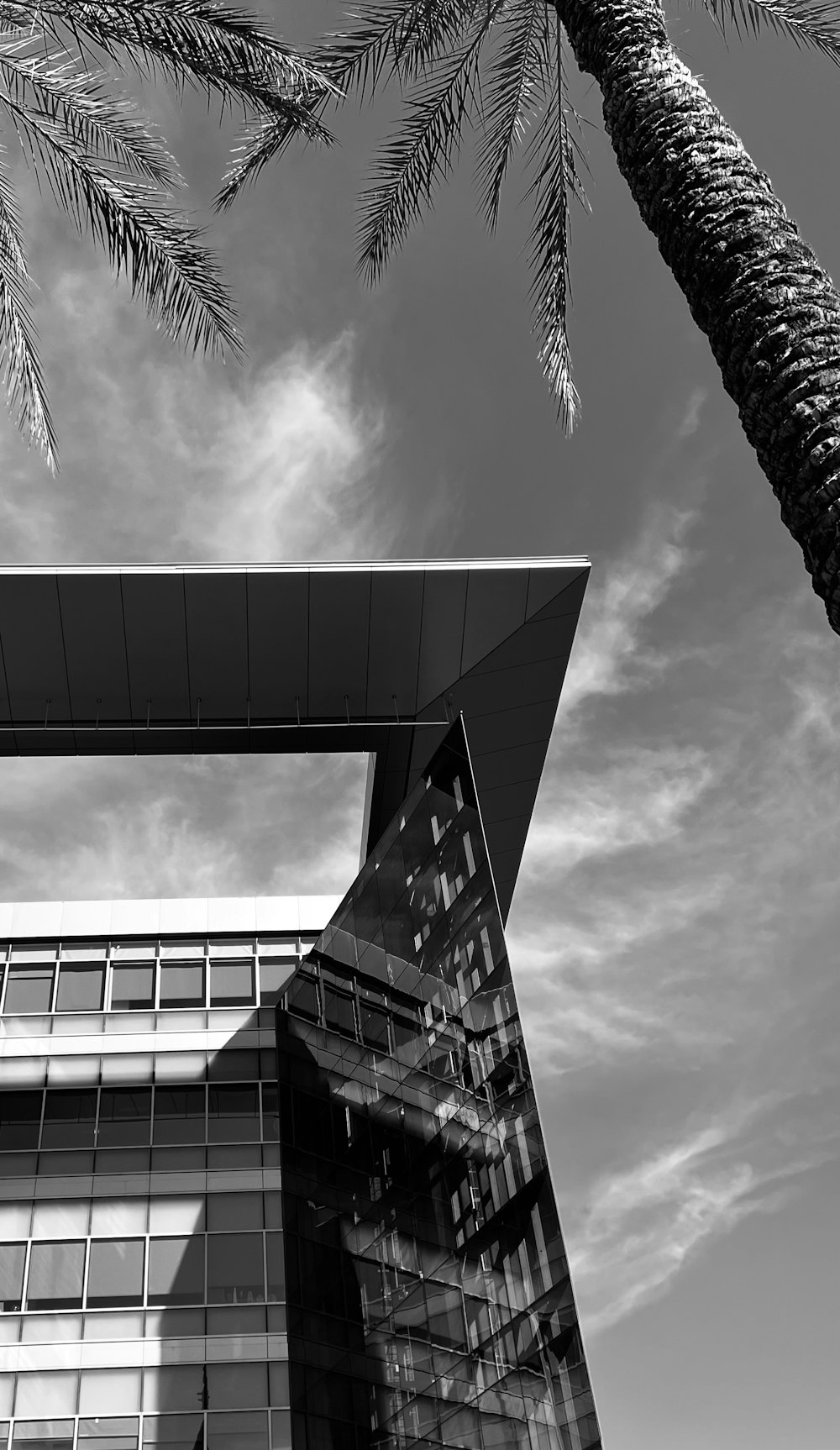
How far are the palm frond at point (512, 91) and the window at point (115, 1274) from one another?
60.0ft

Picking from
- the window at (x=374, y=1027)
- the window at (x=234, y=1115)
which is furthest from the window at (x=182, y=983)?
the window at (x=374, y=1027)

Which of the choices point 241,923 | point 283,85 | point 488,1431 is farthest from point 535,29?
point 241,923

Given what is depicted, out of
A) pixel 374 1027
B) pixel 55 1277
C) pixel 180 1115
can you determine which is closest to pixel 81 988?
pixel 180 1115

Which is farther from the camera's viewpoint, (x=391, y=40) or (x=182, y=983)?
(x=182, y=983)

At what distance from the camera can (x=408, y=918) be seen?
18891mm

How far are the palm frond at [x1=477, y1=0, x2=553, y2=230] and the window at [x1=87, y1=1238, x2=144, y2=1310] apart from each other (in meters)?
18.3

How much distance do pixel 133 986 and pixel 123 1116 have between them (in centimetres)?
265

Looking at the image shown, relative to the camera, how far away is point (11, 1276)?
20312 mm

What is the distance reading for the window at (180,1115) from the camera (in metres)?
22.1

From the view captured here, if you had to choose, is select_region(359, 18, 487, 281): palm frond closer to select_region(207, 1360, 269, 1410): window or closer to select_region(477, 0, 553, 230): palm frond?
select_region(477, 0, 553, 230): palm frond

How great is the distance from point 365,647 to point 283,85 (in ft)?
40.5

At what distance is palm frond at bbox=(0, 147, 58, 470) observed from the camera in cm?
1052

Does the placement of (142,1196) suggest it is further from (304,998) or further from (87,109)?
(87,109)

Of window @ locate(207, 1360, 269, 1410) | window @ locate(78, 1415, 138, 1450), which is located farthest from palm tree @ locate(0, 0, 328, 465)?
window @ locate(78, 1415, 138, 1450)
